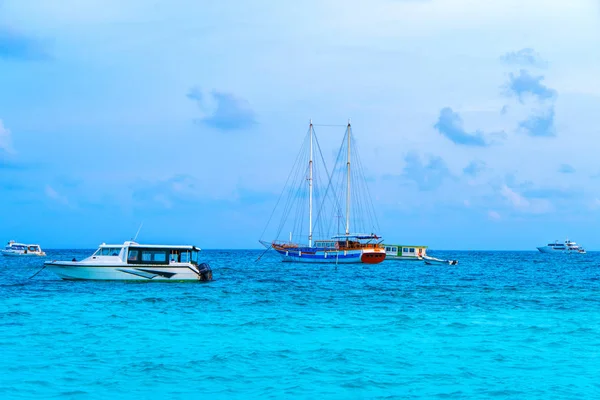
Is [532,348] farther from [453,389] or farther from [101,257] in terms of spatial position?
[101,257]

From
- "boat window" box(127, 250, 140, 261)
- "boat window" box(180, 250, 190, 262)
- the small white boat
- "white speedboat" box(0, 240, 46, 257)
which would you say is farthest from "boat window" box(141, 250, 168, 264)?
"white speedboat" box(0, 240, 46, 257)

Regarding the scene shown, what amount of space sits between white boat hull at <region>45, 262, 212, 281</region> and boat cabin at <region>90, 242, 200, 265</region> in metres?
0.50

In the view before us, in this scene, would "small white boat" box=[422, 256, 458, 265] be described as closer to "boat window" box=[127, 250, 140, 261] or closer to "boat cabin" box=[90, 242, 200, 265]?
"boat cabin" box=[90, 242, 200, 265]

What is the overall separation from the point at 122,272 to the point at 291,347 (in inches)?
936

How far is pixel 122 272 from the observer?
41.1 meters

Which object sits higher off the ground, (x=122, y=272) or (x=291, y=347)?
(x=122, y=272)

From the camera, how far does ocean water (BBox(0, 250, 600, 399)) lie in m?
15.5

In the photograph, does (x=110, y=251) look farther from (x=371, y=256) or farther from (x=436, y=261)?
(x=436, y=261)

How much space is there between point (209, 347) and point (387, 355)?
19.6 ft

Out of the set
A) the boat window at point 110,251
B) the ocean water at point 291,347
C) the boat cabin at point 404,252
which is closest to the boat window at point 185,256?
the boat window at point 110,251

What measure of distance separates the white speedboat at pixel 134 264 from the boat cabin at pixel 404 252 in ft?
220

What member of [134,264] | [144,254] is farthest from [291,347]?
[144,254]

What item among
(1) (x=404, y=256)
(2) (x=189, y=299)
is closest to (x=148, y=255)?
(2) (x=189, y=299)

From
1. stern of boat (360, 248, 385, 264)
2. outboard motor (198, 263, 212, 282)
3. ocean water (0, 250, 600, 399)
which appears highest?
stern of boat (360, 248, 385, 264)
